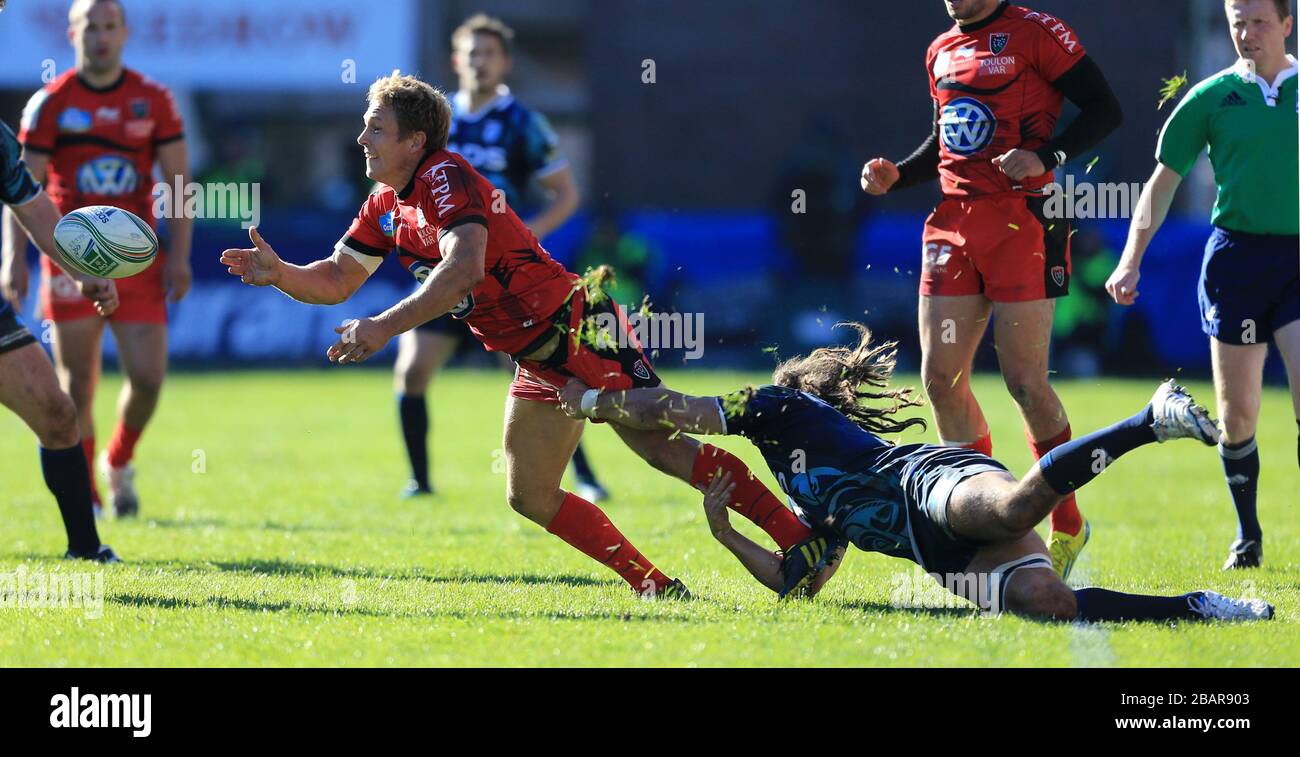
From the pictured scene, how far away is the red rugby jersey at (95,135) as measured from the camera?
27.3 ft

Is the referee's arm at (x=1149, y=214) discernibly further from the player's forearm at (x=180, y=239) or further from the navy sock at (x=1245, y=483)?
the player's forearm at (x=180, y=239)

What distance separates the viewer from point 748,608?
5.59 metres

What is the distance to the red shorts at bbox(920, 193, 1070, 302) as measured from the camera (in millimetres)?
6426

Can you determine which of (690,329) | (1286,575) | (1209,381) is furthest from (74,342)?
(1209,381)

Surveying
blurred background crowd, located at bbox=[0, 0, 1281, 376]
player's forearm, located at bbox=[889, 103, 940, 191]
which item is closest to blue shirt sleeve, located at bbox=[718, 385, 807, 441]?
player's forearm, located at bbox=[889, 103, 940, 191]

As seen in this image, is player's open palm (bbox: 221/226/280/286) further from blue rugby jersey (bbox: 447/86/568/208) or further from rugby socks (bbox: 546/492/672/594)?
blue rugby jersey (bbox: 447/86/568/208)

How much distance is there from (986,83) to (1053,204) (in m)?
0.62

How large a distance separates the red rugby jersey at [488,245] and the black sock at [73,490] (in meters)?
1.86

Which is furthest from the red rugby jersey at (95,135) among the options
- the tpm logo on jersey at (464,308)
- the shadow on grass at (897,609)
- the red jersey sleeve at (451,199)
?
the shadow on grass at (897,609)

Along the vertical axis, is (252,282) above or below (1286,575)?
above

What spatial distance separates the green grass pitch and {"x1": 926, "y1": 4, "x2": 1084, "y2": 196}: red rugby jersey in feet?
5.92

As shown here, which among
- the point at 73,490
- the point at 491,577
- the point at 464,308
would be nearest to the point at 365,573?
the point at 491,577

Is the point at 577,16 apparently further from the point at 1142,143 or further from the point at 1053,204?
the point at 1053,204
